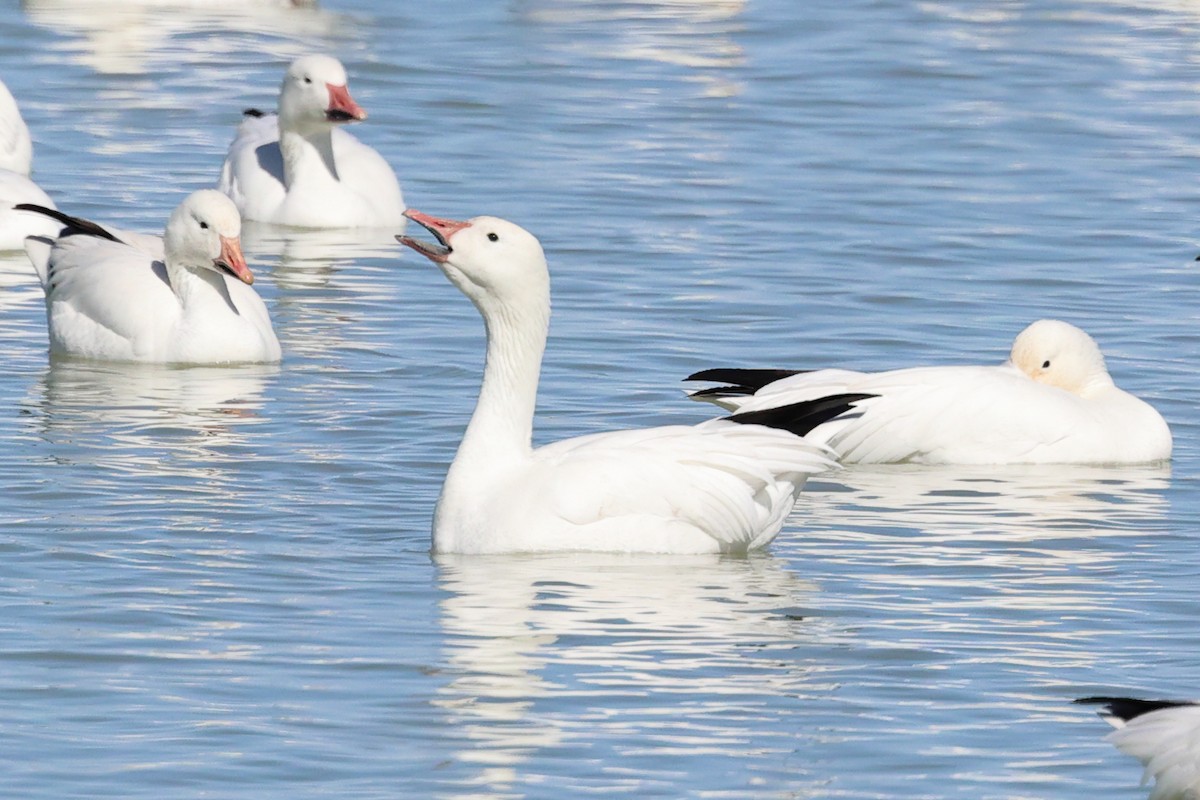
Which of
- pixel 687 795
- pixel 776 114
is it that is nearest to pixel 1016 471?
pixel 687 795

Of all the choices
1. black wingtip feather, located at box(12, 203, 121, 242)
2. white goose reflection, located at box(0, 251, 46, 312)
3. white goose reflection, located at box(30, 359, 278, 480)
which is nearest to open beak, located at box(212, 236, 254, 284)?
white goose reflection, located at box(30, 359, 278, 480)

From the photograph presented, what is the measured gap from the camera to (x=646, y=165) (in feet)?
55.0

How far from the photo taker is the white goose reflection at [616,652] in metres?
6.71

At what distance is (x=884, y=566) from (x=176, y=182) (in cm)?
833

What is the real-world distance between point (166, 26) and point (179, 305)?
10385 mm

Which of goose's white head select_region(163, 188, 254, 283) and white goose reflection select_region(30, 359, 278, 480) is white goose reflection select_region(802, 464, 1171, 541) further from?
goose's white head select_region(163, 188, 254, 283)

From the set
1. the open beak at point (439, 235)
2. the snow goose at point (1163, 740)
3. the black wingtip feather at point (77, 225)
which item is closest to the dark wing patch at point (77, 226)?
the black wingtip feather at point (77, 225)

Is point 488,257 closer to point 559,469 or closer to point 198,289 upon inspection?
point 559,469

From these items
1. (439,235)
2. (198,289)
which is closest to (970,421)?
(439,235)

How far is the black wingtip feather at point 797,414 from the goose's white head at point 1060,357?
5.92 feet

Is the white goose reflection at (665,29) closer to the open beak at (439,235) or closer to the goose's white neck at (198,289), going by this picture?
the goose's white neck at (198,289)

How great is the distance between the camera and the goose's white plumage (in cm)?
1537

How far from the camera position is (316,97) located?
15312 mm

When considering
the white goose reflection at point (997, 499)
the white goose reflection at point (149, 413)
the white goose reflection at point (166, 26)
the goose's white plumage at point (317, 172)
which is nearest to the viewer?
the white goose reflection at point (997, 499)
